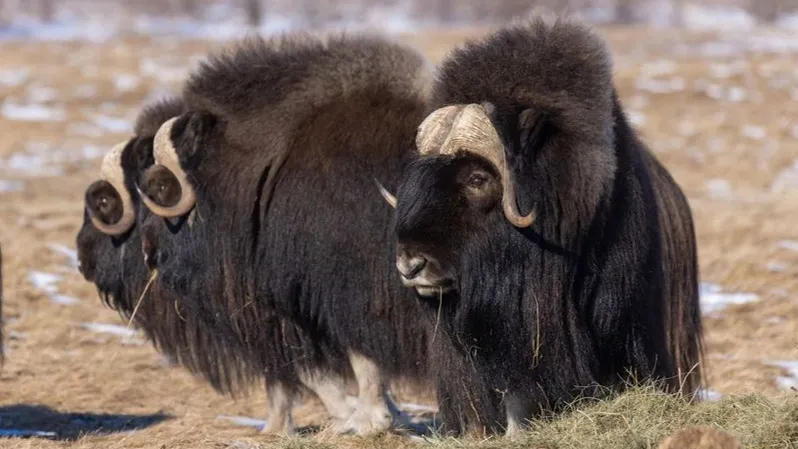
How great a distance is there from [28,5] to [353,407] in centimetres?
5344

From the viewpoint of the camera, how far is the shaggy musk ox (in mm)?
3846

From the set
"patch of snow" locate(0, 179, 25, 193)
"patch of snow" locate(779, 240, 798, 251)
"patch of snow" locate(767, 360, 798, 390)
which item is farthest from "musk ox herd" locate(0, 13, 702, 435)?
"patch of snow" locate(0, 179, 25, 193)

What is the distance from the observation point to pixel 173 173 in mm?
5262

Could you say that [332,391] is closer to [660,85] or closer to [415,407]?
[415,407]

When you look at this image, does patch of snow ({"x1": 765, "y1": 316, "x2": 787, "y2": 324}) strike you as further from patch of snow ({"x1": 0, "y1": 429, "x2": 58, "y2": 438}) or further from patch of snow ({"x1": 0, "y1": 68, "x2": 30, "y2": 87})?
patch of snow ({"x1": 0, "y1": 68, "x2": 30, "y2": 87})

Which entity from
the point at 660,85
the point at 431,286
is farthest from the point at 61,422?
the point at 660,85

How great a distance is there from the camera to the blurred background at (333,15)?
39.2 meters

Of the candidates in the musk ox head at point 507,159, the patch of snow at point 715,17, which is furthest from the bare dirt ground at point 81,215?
the patch of snow at point 715,17

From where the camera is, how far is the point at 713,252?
29.4ft

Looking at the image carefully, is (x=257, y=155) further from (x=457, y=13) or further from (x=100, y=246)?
(x=457, y=13)

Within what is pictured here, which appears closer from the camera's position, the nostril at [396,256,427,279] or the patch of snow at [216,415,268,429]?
the nostril at [396,256,427,279]

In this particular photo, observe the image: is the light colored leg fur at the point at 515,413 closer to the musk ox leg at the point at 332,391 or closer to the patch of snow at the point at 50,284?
the musk ox leg at the point at 332,391

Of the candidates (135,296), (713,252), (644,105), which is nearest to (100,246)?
(135,296)

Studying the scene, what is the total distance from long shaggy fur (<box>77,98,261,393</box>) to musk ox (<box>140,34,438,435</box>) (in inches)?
8.0
